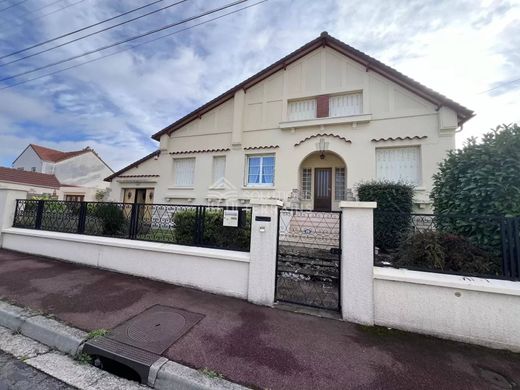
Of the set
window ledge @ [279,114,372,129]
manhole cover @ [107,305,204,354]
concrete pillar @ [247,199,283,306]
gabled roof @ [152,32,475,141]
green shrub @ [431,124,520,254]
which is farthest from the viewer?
window ledge @ [279,114,372,129]

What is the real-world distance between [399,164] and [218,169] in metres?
8.17

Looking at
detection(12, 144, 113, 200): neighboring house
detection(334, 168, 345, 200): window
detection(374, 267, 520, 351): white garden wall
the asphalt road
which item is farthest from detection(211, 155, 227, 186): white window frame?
detection(12, 144, 113, 200): neighboring house

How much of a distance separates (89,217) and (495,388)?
779 cm

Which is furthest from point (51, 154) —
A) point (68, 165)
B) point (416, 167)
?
point (416, 167)

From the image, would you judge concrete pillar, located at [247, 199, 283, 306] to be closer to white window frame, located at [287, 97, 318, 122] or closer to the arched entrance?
the arched entrance

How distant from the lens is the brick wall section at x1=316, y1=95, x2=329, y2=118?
1055cm

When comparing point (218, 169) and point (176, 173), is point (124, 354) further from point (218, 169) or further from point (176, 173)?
point (176, 173)

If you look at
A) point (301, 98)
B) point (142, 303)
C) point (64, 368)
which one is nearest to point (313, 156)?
point (301, 98)

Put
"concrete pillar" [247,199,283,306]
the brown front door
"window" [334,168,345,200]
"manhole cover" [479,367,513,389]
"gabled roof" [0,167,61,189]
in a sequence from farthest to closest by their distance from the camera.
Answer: "gabled roof" [0,167,61,189], the brown front door, "window" [334,168,345,200], "concrete pillar" [247,199,283,306], "manhole cover" [479,367,513,389]

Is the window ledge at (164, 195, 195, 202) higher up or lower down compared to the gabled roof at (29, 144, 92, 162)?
lower down

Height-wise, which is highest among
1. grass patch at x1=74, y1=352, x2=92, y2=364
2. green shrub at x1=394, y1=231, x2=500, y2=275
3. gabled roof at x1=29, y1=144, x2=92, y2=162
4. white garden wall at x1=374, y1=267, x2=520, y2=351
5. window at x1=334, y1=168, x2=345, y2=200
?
gabled roof at x1=29, y1=144, x2=92, y2=162

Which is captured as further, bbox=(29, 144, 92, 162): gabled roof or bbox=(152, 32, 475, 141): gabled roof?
bbox=(29, 144, 92, 162): gabled roof

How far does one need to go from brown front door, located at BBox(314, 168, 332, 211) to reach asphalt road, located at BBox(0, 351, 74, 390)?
10064 millimetres

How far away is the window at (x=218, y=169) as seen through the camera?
1205cm
